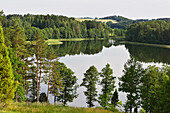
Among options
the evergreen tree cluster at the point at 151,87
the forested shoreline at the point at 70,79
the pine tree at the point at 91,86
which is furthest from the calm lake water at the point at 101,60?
the forested shoreline at the point at 70,79

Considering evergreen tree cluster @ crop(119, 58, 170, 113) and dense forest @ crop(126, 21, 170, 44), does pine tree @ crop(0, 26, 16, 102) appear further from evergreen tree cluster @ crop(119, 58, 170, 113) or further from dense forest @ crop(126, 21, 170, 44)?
dense forest @ crop(126, 21, 170, 44)

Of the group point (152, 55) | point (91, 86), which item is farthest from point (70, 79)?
point (152, 55)

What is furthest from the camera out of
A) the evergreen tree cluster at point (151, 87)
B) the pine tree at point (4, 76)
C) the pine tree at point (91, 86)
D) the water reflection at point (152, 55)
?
the water reflection at point (152, 55)

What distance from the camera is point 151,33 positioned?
161 m

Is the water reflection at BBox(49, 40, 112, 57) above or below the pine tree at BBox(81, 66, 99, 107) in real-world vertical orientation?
above

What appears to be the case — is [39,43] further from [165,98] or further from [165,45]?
[165,45]

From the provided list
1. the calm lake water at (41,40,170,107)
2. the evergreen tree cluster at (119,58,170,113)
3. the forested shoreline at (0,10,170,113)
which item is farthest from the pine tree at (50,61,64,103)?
the evergreen tree cluster at (119,58,170,113)

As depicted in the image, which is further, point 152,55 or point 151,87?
point 152,55

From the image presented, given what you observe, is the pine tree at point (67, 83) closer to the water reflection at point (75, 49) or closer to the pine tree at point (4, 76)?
the pine tree at point (4, 76)

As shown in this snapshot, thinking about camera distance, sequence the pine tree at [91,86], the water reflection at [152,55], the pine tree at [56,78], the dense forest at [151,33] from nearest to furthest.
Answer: the pine tree at [56,78]
the pine tree at [91,86]
the water reflection at [152,55]
the dense forest at [151,33]

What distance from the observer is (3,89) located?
1798cm

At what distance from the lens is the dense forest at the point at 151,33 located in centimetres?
14925

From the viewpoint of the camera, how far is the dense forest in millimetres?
149250

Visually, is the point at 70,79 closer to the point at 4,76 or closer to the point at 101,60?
the point at 4,76
